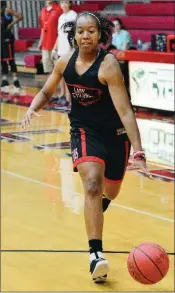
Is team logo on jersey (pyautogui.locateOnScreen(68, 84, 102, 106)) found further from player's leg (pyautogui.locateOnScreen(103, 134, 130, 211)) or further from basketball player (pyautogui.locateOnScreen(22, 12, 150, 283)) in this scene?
player's leg (pyautogui.locateOnScreen(103, 134, 130, 211))

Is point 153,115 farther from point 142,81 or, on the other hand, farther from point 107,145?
point 107,145

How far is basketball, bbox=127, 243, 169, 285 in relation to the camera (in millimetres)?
4867

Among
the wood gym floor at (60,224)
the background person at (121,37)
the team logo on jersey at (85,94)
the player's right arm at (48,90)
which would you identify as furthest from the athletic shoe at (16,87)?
the team logo on jersey at (85,94)

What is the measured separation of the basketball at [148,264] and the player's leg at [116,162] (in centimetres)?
82

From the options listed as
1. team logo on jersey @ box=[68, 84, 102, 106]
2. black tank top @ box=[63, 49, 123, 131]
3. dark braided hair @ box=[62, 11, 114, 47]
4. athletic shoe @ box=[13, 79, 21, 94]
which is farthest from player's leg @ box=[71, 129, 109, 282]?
athletic shoe @ box=[13, 79, 21, 94]

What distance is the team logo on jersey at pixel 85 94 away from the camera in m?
5.14

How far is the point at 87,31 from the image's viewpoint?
4898 mm

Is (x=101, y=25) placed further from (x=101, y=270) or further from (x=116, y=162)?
(x=101, y=270)

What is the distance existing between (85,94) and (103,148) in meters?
0.47

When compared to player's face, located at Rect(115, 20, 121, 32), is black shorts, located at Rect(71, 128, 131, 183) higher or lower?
higher

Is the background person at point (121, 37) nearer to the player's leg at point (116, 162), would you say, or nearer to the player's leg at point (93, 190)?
the player's leg at point (116, 162)

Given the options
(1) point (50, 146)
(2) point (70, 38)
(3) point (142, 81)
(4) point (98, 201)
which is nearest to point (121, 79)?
(2) point (70, 38)

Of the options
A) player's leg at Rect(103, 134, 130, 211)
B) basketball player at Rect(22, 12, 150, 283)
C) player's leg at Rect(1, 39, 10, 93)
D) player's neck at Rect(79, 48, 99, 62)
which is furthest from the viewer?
player's leg at Rect(1, 39, 10, 93)

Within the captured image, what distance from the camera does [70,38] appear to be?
17.1 feet
